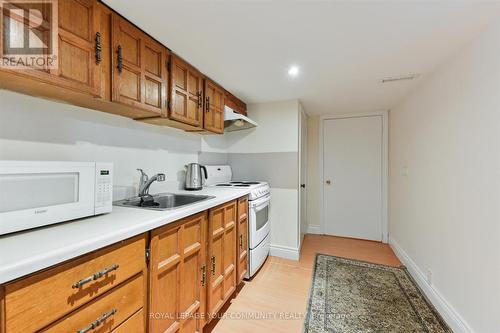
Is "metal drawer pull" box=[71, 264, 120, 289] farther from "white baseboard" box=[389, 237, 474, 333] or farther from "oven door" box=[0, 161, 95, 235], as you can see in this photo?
"white baseboard" box=[389, 237, 474, 333]

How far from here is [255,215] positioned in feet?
7.45

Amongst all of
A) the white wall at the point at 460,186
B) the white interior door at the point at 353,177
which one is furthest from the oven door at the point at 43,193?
the white interior door at the point at 353,177

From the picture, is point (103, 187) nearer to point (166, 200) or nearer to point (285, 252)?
point (166, 200)

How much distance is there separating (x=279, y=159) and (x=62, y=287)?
243cm

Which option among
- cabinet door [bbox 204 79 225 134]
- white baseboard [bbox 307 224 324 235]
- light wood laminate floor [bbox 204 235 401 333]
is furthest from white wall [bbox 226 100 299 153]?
white baseboard [bbox 307 224 324 235]

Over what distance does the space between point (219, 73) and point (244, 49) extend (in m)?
0.50

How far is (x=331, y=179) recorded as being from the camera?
145 inches

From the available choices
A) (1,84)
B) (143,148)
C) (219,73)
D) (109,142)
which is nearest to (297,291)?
(143,148)

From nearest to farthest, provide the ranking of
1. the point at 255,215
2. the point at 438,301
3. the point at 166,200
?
1. the point at 438,301
2. the point at 166,200
3. the point at 255,215

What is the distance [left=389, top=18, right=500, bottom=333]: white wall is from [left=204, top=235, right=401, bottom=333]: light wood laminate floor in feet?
2.49

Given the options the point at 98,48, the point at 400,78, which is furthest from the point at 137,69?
the point at 400,78

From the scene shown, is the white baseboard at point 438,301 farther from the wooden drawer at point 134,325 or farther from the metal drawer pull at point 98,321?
the metal drawer pull at point 98,321

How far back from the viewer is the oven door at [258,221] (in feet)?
7.26

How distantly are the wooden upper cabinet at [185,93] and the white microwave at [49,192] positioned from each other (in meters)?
0.76
